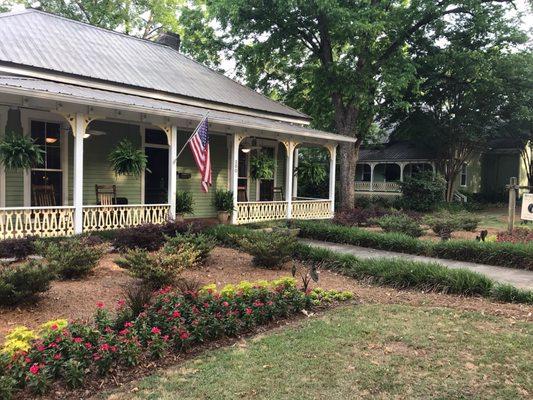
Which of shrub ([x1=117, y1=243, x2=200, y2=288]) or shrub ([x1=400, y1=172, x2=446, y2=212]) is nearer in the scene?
shrub ([x1=117, y1=243, x2=200, y2=288])

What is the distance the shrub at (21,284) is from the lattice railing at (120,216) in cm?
474

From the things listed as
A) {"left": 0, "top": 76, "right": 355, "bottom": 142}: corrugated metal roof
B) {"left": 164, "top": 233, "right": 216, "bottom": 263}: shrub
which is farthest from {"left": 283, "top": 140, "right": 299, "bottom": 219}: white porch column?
{"left": 164, "top": 233, "right": 216, "bottom": 263}: shrub

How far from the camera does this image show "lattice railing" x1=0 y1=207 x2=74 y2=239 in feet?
29.1

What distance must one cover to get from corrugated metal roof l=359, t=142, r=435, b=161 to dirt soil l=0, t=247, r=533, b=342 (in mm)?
21891

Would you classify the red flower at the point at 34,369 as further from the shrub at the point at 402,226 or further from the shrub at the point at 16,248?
the shrub at the point at 402,226

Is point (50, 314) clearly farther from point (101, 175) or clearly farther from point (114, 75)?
point (114, 75)

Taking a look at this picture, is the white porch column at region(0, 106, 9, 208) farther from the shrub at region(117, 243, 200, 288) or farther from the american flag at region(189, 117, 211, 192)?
the shrub at region(117, 243, 200, 288)

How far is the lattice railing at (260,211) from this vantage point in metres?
13.5

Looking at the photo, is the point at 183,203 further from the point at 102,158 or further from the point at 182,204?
the point at 102,158

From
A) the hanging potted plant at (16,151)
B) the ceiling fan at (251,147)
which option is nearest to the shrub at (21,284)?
the hanging potted plant at (16,151)

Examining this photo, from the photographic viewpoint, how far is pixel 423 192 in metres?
22.6

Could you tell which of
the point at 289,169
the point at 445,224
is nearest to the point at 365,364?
the point at 445,224

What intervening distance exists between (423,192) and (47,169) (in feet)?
59.5

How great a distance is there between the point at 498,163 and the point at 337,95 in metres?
16.4
